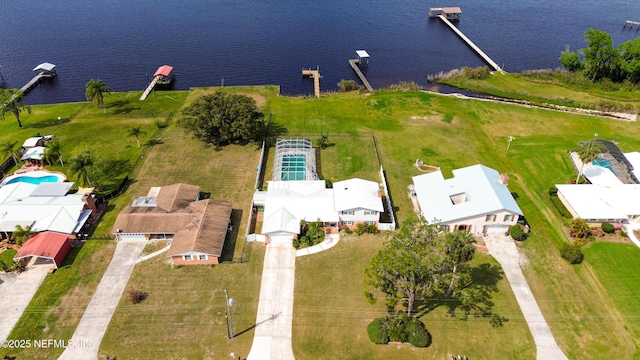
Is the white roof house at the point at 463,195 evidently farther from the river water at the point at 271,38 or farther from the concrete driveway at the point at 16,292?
the concrete driveway at the point at 16,292

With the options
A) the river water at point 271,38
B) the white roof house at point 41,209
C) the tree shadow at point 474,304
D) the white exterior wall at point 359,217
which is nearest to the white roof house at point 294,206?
the white exterior wall at point 359,217

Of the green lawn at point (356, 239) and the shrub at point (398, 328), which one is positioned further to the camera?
the green lawn at point (356, 239)

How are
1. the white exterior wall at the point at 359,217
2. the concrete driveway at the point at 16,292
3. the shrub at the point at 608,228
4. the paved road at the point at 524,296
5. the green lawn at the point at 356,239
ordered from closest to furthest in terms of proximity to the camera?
the paved road at the point at 524,296 < the green lawn at the point at 356,239 < the concrete driveway at the point at 16,292 < the shrub at the point at 608,228 < the white exterior wall at the point at 359,217

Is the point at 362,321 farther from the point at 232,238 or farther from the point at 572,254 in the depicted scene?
the point at 572,254

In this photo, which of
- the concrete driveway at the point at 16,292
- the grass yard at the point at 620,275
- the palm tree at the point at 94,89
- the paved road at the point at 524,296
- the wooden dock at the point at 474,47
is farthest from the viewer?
the wooden dock at the point at 474,47

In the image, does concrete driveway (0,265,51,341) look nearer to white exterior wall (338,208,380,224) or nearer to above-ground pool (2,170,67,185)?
above-ground pool (2,170,67,185)
